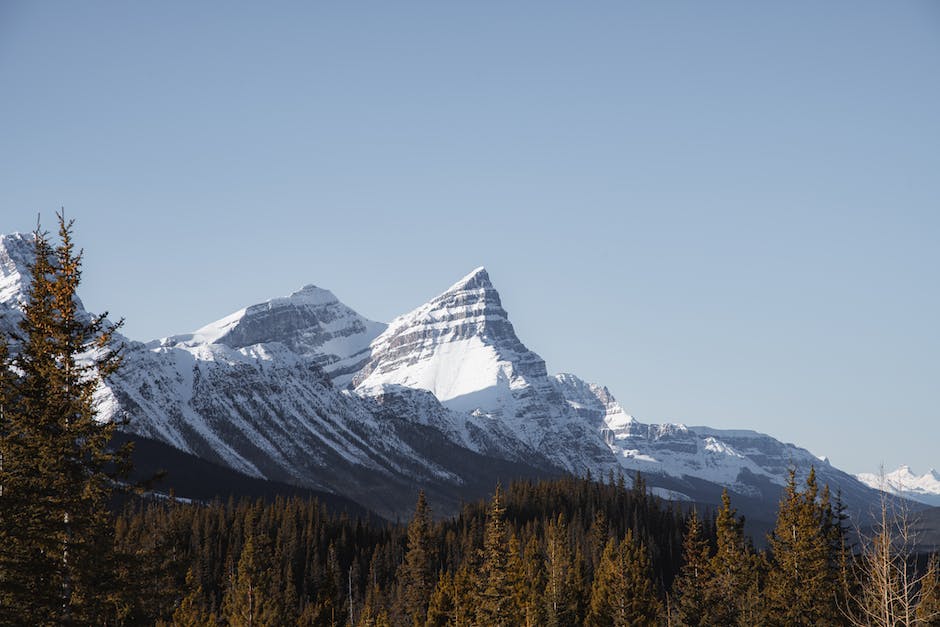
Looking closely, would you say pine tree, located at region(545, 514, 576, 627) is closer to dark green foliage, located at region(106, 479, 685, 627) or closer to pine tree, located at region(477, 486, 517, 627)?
dark green foliage, located at region(106, 479, 685, 627)

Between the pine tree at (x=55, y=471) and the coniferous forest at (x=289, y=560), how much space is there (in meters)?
0.06

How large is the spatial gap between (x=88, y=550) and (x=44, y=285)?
8.95 metres

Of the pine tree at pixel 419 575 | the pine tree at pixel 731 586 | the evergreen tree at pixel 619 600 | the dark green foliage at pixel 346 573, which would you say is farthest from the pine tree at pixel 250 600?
the pine tree at pixel 731 586

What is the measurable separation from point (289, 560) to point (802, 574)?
11409 centimetres

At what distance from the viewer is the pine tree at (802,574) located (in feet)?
246

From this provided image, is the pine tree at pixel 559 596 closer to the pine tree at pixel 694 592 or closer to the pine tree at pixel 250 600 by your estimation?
the pine tree at pixel 694 592

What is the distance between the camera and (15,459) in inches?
1256

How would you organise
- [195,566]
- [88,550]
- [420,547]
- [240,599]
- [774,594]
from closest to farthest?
[88,550] < [774,594] < [240,599] < [420,547] < [195,566]

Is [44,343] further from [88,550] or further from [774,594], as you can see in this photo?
[774,594]

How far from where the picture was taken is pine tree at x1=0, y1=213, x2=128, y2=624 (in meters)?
31.0

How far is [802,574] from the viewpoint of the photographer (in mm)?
75625

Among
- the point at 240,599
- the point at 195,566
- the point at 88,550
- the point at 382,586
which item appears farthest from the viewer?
the point at 382,586

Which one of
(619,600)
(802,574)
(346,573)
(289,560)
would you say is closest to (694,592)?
(619,600)

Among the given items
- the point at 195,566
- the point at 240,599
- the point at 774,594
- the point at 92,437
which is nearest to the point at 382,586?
the point at 195,566
